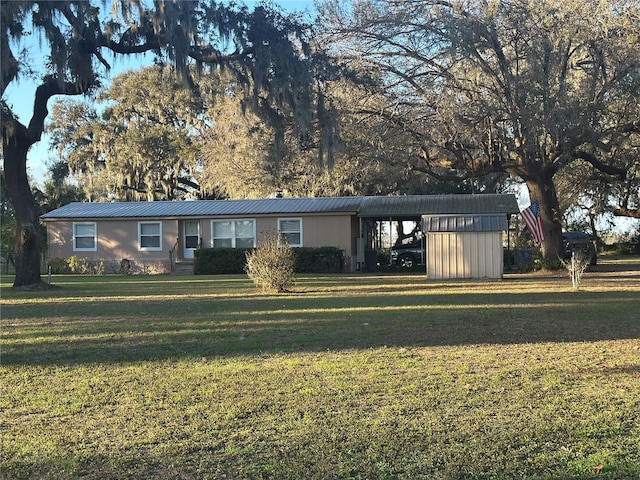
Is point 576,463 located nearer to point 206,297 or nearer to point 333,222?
point 206,297

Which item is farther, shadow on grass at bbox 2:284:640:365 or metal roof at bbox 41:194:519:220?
metal roof at bbox 41:194:519:220

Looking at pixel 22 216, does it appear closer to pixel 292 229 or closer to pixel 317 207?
pixel 292 229

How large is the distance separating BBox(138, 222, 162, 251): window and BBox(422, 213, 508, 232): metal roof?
43.3 ft

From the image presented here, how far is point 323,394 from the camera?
5617mm

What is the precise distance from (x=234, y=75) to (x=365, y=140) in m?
6.22

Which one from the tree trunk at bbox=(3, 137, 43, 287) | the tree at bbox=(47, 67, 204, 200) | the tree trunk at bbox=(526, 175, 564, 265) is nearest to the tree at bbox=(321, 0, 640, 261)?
the tree trunk at bbox=(526, 175, 564, 265)

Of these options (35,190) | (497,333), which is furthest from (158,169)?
(497,333)

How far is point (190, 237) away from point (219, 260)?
3.20 m

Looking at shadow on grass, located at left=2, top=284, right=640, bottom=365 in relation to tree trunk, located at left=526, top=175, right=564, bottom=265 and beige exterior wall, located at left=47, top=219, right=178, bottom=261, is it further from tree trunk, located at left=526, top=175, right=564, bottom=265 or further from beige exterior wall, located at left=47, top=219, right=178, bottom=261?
beige exterior wall, located at left=47, top=219, right=178, bottom=261

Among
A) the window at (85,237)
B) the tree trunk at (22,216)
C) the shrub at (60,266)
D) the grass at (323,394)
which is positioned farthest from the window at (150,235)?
the grass at (323,394)

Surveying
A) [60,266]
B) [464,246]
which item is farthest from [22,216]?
[464,246]

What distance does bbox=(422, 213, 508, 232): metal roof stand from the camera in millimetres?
18750

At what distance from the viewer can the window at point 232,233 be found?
1074 inches

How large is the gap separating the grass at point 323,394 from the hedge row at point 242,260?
13688 millimetres
